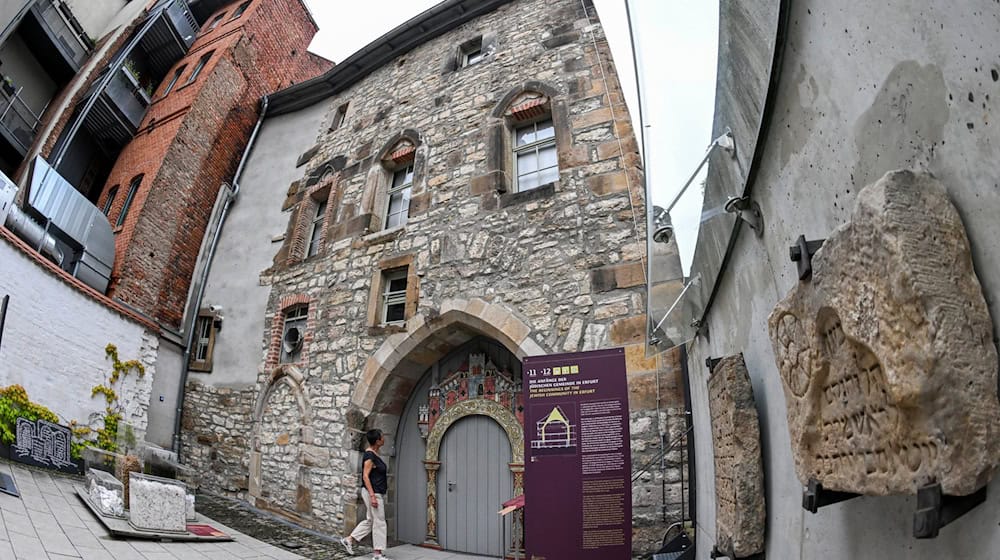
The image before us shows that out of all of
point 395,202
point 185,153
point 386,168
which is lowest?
point 395,202

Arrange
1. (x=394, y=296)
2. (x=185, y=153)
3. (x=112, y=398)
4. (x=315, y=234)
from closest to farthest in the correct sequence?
(x=394, y=296)
(x=112, y=398)
(x=315, y=234)
(x=185, y=153)

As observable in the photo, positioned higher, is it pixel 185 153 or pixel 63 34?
pixel 63 34

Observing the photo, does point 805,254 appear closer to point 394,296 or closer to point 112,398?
point 394,296

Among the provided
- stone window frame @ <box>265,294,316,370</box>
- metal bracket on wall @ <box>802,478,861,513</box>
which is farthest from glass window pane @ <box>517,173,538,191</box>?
metal bracket on wall @ <box>802,478,861,513</box>

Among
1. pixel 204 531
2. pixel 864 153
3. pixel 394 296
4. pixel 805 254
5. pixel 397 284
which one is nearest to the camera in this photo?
pixel 864 153

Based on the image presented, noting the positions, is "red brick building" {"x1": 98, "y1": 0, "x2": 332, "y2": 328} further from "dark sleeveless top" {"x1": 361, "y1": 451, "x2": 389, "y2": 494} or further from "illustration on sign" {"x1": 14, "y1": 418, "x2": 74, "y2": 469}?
"dark sleeveless top" {"x1": 361, "y1": 451, "x2": 389, "y2": 494}

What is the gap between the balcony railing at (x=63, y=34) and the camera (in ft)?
34.8

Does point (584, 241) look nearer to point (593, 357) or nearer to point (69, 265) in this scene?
point (593, 357)

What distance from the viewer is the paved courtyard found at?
3.16 m

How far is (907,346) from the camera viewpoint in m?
0.74

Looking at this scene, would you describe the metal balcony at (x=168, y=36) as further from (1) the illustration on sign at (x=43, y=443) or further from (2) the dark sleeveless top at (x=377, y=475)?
(2) the dark sleeveless top at (x=377, y=475)

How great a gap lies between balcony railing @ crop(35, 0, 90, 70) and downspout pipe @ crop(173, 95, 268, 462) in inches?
183

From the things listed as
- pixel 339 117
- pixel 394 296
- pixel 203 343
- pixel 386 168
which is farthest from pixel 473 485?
pixel 339 117

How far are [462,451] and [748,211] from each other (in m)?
4.84
